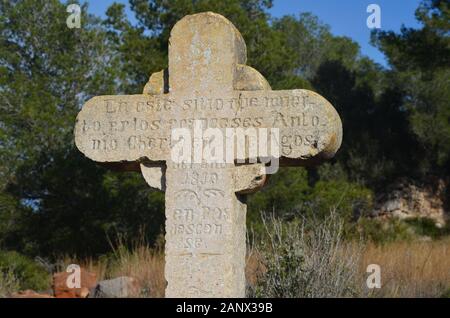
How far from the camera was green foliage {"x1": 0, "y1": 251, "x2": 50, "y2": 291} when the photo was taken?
12.5 meters

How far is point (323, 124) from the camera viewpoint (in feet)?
19.4

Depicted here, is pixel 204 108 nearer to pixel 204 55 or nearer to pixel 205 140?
pixel 205 140

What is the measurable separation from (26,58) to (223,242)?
39.2 feet

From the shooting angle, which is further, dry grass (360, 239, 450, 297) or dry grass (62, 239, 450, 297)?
dry grass (360, 239, 450, 297)

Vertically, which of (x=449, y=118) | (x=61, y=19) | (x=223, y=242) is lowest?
(x=223, y=242)

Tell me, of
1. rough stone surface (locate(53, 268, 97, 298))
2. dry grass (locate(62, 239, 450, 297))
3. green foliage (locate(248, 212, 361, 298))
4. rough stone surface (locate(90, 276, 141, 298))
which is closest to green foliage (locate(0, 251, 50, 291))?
dry grass (locate(62, 239, 450, 297))

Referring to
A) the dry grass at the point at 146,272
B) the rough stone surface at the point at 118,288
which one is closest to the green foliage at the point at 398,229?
the dry grass at the point at 146,272

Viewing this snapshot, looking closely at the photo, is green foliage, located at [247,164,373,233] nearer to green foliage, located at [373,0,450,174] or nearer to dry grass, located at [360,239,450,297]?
dry grass, located at [360,239,450,297]

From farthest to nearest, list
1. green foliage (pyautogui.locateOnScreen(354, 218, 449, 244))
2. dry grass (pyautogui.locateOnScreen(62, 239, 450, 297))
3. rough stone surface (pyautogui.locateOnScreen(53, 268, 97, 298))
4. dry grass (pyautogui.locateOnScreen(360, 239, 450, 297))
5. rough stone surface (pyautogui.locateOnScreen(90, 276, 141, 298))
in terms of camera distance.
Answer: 1. green foliage (pyautogui.locateOnScreen(354, 218, 449, 244))
2. rough stone surface (pyautogui.locateOnScreen(53, 268, 97, 298))
3. rough stone surface (pyautogui.locateOnScreen(90, 276, 141, 298))
4. dry grass (pyautogui.locateOnScreen(360, 239, 450, 297))
5. dry grass (pyautogui.locateOnScreen(62, 239, 450, 297))

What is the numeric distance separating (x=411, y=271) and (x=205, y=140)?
18.5ft

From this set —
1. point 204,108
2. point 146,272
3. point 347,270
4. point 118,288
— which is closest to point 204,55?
point 204,108

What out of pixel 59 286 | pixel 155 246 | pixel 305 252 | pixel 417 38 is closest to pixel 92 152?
pixel 305 252

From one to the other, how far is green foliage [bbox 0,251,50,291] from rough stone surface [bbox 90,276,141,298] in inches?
90.8
